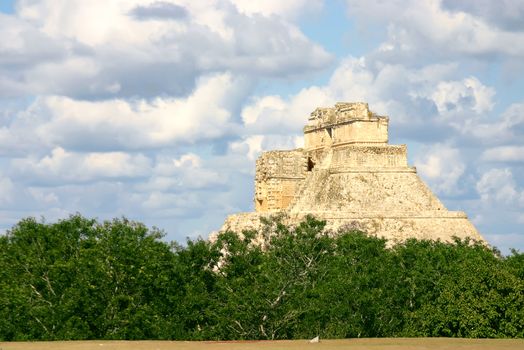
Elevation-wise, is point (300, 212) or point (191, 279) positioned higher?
point (300, 212)

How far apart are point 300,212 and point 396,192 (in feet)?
18.1

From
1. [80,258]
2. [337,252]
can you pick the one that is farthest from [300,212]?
[80,258]

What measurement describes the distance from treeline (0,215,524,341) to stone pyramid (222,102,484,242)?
17003mm

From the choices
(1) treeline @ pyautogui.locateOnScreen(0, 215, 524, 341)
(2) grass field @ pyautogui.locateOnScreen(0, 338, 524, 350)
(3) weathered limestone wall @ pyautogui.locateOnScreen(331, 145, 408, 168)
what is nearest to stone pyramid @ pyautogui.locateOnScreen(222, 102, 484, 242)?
(3) weathered limestone wall @ pyautogui.locateOnScreen(331, 145, 408, 168)

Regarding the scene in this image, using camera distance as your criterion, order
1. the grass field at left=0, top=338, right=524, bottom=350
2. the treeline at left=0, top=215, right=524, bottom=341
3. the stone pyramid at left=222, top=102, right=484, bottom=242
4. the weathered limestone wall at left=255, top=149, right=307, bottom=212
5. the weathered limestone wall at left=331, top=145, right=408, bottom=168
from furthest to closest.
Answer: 1. the weathered limestone wall at left=255, top=149, right=307, bottom=212
2. the weathered limestone wall at left=331, top=145, right=408, bottom=168
3. the stone pyramid at left=222, top=102, right=484, bottom=242
4. the treeline at left=0, top=215, right=524, bottom=341
5. the grass field at left=0, top=338, right=524, bottom=350

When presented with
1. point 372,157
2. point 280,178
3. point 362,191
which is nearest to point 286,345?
point 362,191

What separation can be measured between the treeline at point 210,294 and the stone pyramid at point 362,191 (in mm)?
17003

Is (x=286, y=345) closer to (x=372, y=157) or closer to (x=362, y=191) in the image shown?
(x=362, y=191)

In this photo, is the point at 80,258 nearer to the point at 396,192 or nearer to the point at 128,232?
the point at 128,232

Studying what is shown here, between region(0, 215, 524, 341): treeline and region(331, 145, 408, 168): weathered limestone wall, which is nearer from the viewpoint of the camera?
region(0, 215, 524, 341): treeline

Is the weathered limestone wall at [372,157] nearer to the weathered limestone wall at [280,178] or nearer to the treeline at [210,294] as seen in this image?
the weathered limestone wall at [280,178]

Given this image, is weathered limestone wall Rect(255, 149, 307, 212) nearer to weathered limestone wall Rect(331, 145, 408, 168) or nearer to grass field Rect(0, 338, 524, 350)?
weathered limestone wall Rect(331, 145, 408, 168)

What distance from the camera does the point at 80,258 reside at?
150ft

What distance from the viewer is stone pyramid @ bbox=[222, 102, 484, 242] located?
67125mm
